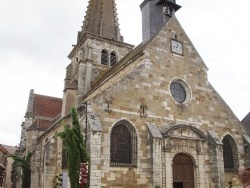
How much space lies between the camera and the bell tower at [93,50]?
23656 mm

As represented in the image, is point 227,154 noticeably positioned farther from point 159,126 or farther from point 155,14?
point 155,14

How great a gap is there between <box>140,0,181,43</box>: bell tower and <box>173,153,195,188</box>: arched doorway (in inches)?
328

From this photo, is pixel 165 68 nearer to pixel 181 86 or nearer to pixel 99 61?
pixel 181 86

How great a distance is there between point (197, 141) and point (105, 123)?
5458 millimetres

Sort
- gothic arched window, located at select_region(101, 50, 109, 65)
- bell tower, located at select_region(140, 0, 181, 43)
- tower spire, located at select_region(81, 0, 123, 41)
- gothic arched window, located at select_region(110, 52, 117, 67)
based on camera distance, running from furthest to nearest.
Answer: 1. tower spire, located at select_region(81, 0, 123, 41)
2. gothic arched window, located at select_region(110, 52, 117, 67)
3. gothic arched window, located at select_region(101, 50, 109, 65)
4. bell tower, located at select_region(140, 0, 181, 43)

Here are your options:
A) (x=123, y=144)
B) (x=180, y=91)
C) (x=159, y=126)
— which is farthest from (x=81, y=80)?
(x=123, y=144)

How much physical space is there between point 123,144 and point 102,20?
55.2 ft

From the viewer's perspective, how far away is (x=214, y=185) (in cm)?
1566

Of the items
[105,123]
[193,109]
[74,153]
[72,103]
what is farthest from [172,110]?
[72,103]

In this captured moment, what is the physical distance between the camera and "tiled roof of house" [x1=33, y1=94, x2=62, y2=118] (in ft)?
97.6

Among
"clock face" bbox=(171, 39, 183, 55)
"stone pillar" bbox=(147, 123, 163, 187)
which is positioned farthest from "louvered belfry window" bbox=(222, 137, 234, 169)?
"clock face" bbox=(171, 39, 183, 55)

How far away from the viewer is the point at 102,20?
27.9 metres

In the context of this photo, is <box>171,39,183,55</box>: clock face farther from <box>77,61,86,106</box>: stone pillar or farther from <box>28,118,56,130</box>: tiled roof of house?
<box>28,118,56,130</box>: tiled roof of house

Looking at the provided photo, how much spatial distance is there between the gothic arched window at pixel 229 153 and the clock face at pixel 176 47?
5.81 m
